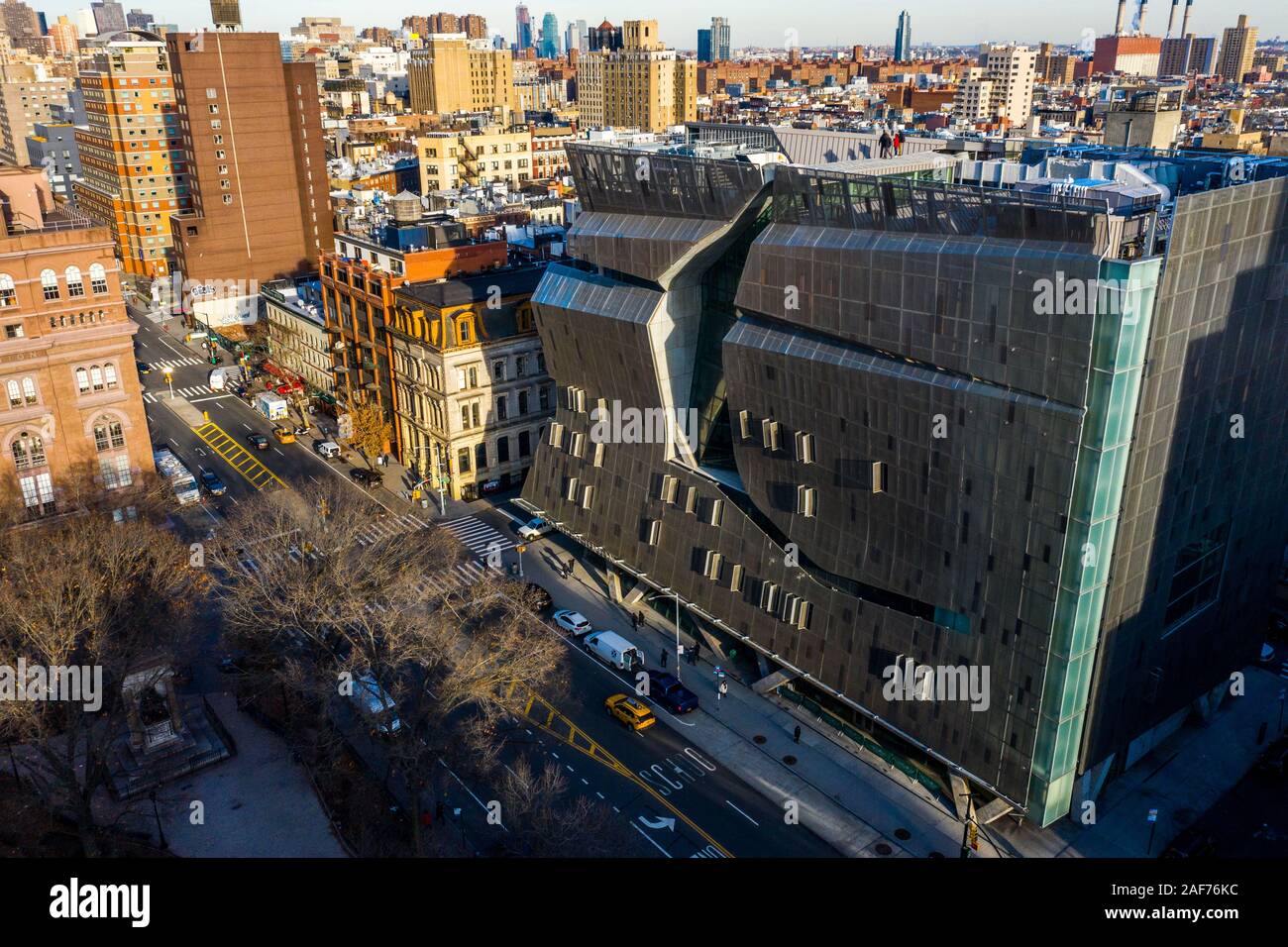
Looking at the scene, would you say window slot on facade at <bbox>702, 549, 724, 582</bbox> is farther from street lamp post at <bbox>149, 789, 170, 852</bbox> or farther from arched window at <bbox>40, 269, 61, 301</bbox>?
arched window at <bbox>40, 269, 61, 301</bbox>

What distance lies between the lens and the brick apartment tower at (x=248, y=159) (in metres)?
121

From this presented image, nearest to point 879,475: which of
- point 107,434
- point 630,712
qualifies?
point 630,712

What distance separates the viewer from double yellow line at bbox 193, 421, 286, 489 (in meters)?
78.4

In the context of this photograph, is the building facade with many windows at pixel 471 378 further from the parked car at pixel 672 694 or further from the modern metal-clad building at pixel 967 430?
the parked car at pixel 672 694

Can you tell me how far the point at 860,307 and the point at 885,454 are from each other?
6484 mm

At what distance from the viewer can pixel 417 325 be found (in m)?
71.5

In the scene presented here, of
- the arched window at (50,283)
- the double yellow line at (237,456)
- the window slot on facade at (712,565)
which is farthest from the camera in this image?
the double yellow line at (237,456)

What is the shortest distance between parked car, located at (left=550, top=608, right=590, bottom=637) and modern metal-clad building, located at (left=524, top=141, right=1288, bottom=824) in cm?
625

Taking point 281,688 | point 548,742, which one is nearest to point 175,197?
point 281,688

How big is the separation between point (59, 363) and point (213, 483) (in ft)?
61.1

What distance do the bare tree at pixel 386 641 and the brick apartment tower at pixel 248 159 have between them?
87425 mm

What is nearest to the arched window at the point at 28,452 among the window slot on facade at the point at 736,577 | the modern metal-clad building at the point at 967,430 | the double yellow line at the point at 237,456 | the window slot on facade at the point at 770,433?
the double yellow line at the point at 237,456

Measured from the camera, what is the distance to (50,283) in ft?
192
